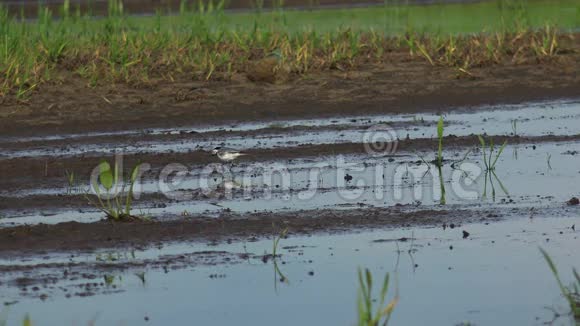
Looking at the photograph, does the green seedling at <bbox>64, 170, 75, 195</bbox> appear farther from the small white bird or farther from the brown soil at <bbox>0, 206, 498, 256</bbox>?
the brown soil at <bbox>0, 206, 498, 256</bbox>

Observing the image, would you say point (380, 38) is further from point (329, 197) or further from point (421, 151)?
point (329, 197)

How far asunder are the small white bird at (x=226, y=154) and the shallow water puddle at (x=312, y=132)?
2.09ft

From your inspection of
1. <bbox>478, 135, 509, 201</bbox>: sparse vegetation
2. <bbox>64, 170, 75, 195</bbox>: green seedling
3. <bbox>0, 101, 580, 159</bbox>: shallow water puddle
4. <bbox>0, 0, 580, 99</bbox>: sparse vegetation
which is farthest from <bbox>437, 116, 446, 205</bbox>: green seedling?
<bbox>0, 0, 580, 99</bbox>: sparse vegetation

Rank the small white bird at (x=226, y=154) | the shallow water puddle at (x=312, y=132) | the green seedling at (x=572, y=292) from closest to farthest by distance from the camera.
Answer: the green seedling at (x=572, y=292) < the small white bird at (x=226, y=154) < the shallow water puddle at (x=312, y=132)

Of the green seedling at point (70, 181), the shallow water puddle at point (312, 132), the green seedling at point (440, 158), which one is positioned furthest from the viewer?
the shallow water puddle at point (312, 132)

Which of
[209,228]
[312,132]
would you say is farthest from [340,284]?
[312,132]

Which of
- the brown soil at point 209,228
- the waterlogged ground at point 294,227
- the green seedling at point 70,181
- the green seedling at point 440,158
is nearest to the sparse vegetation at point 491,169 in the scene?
the waterlogged ground at point 294,227

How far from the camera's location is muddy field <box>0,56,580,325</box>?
6297mm

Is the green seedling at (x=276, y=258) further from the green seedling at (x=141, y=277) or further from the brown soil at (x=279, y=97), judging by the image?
the brown soil at (x=279, y=97)

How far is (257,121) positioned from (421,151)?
228 cm

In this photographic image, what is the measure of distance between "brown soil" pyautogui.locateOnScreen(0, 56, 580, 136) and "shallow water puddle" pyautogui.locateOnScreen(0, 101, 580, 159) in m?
0.43

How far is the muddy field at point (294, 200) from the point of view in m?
6.30

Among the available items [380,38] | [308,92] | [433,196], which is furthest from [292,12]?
[433,196]

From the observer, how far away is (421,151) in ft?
33.7
